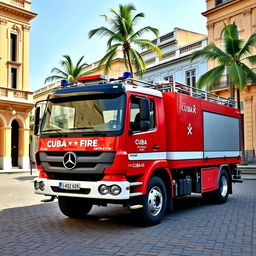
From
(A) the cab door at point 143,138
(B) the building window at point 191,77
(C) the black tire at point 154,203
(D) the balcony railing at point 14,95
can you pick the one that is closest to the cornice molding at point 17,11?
(D) the balcony railing at point 14,95

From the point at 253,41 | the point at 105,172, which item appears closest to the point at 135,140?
the point at 105,172

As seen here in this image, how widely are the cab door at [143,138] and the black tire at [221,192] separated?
3.30 meters

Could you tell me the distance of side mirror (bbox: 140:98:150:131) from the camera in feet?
24.1

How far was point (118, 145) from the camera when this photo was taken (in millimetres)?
7105

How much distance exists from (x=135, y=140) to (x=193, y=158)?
2622 mm

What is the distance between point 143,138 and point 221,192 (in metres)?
4.47

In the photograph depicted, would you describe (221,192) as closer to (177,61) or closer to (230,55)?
(230,55)

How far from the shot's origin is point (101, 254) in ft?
18.9

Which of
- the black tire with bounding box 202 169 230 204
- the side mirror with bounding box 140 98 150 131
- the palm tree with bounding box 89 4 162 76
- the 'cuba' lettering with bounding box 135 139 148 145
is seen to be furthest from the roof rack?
the palm tree with bounding box 89 4 162 76

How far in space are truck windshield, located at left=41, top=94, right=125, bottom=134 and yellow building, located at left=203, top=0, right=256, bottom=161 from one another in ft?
80.6

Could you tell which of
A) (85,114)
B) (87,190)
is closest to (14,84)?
(85,114)

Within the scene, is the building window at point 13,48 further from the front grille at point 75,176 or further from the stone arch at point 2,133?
the front grille at point 75,176

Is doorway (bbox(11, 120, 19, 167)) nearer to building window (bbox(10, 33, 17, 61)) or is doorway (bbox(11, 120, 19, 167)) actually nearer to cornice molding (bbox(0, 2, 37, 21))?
building window (bbox(10, 33, 17, 61))

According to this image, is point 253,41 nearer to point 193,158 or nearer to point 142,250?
point 193,158
